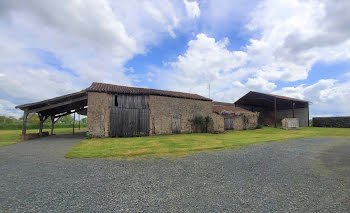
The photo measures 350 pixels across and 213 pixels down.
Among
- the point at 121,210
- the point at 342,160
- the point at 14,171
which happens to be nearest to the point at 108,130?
the point at 14,171

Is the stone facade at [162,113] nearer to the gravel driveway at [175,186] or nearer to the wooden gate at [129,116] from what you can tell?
the wooden gate at [129,116]

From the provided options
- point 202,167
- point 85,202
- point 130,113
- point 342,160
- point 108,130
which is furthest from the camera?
point 130,113

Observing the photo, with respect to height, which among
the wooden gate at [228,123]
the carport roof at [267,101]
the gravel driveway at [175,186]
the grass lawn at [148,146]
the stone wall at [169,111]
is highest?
the carport roof at [267,101]

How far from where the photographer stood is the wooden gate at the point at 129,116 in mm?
13950

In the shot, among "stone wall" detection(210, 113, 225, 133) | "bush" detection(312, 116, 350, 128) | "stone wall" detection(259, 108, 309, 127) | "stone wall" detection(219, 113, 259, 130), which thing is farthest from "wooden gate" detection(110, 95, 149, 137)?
"bush" detection(312, 116, 350, 128)

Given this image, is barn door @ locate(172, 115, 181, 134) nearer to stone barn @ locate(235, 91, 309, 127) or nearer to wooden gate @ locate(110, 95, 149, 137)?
wooden gate @ locate(110, 95, 149, 137)

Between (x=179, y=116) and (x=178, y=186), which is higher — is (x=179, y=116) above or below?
above

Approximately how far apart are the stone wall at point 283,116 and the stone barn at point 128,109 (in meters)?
16.9

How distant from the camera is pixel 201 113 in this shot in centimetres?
1855

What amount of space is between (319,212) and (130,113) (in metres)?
13.9

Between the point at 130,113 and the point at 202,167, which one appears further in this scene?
the point at 130,113

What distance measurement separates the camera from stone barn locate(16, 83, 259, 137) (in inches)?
524

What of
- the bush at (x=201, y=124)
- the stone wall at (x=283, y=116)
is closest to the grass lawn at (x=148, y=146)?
the bush at (x=201, y=124)

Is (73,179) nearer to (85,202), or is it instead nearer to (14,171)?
(85,202)
